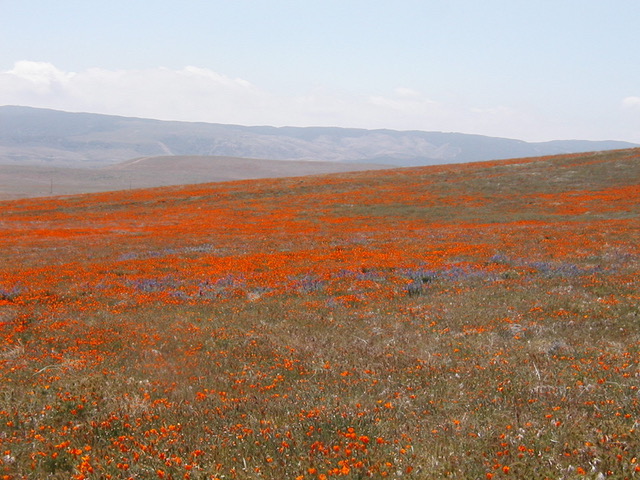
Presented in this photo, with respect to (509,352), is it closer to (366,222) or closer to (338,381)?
(338,381)

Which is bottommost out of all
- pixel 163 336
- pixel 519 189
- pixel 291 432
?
pixel 163 336

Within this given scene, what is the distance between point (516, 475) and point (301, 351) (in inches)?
243

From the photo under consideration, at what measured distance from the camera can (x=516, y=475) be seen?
4.91m

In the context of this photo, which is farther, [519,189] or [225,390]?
[519,189]

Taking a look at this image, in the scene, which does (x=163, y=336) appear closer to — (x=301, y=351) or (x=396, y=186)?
(x=301, y=351)


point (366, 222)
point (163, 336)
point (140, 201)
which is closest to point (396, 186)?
point (366, 222)

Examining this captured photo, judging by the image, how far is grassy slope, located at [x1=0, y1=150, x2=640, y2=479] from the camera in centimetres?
562

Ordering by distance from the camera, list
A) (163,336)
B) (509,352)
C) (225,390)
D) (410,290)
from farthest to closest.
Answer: (410,290) → (163,336) → (509,352) → (225,390)

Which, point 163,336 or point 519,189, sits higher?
point 519,189

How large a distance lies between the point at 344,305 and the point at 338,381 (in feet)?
21.0

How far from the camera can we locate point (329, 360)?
32.3 feet

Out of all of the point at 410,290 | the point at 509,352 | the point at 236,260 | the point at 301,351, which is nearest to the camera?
the point at 509,352

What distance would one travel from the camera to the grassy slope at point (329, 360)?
18.4 feet

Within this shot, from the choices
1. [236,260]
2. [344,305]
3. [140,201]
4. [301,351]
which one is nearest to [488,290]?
[344,305]
